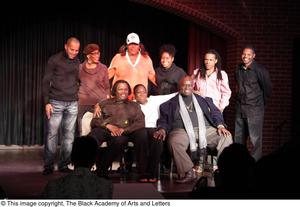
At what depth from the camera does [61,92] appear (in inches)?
250

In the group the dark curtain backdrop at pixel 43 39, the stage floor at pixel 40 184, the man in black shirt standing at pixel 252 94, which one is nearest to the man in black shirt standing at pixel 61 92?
the stage floor at pixel 40 184

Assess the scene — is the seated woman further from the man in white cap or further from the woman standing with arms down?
the woman standing with arms down

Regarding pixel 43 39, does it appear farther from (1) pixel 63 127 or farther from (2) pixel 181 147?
(2) pixel 181 147

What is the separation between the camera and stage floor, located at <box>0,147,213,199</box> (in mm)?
5109

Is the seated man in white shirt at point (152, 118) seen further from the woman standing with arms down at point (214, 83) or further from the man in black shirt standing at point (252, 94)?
the man in black shirt standing at point (252, 94)

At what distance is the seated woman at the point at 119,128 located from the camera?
602 cm

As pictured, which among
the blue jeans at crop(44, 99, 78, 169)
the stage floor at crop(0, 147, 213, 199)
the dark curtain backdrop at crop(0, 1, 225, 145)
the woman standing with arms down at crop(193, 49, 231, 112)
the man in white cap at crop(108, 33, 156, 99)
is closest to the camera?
the stage floor at crop(0, 147, 213, 199)

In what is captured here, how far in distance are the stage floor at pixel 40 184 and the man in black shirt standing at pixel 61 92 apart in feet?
1.21

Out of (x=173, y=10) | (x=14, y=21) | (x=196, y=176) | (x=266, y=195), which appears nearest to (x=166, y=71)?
(x=196, y=176)

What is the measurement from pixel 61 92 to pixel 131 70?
3.02ft

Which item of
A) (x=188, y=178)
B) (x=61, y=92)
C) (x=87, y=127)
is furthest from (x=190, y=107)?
(x=61, y=92)

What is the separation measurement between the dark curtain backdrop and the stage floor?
1.68 m

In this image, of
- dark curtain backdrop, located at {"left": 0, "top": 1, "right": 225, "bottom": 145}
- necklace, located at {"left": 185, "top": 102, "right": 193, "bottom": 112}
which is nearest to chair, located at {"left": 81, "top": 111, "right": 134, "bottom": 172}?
necklace, located at {"left": 185, "top": 102, "right": 193, "bottom": 112}

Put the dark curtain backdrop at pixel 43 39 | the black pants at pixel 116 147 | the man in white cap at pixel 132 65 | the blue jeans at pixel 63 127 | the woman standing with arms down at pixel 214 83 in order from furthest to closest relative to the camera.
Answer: the dark curtain backdrop at pixel 43 39
the man in white cap at pixel 132 65
the woman standing with arms down at pixel 214 83
the blue jeans at pixel 63 127
the black pants at pixel 116 147
